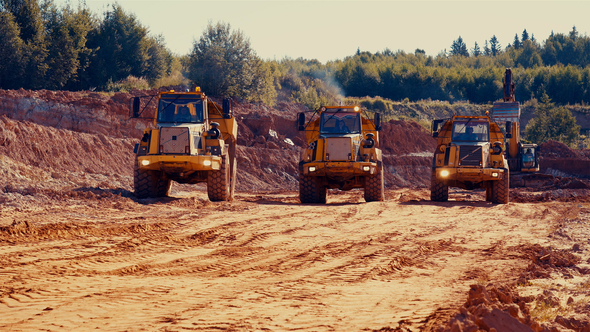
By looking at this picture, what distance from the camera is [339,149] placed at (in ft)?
54.5

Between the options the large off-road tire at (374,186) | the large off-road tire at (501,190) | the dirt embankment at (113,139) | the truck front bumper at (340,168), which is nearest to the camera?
the truck front bumper at (340,168)

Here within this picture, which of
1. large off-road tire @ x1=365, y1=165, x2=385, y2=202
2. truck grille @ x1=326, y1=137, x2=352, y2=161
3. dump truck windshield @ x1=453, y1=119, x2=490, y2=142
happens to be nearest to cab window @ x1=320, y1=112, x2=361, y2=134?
truck grille @ x1=326, y1=137, x2=352, y2=161

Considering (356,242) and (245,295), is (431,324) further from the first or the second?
(356,242)

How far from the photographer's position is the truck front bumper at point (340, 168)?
53.9 ft

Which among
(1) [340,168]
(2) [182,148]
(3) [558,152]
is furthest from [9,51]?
(3) [558,152]

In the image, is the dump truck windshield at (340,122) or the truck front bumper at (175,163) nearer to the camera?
the truck front bumper at (175,163)

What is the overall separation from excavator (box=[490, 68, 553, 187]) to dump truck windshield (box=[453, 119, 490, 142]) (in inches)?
417

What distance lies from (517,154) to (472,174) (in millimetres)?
12946

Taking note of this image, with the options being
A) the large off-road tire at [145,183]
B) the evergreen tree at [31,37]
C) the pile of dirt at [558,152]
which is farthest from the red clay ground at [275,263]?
the pile of dirt at [558,152]

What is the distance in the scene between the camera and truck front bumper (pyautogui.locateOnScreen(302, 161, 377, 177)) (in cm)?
1644

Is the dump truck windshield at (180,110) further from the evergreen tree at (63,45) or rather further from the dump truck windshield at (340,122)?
the evergreen tree at (63,45)

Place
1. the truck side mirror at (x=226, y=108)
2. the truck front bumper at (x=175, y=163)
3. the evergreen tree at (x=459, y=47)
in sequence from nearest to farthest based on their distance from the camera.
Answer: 1. the truck front bumper at (x=175, y=163)
2. the truck side mirror at (x=226, y=108)
3. the evergreen tree at (x=459, y=47)

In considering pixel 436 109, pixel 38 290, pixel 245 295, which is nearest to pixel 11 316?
pixel 38 290

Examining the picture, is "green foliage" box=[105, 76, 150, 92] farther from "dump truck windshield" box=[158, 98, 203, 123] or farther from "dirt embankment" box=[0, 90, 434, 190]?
"dump truck windshield" box=[158, 98, 203, 123]
